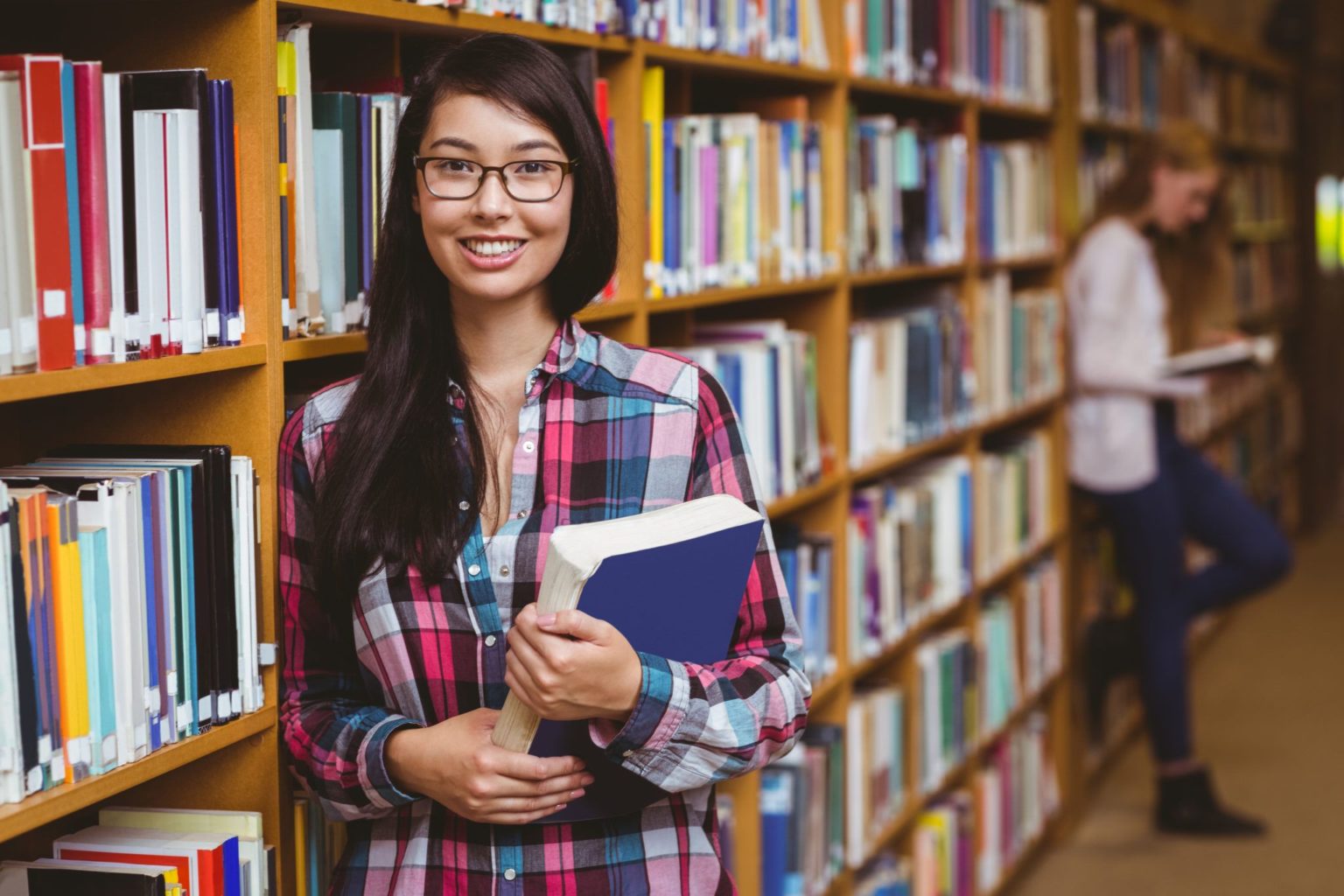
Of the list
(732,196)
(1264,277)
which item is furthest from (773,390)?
(1264,277)

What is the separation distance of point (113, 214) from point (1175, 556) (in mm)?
3365

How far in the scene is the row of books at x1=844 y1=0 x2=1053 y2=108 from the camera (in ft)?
9.36

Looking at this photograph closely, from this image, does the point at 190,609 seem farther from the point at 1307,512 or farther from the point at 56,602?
the point at 1307,512

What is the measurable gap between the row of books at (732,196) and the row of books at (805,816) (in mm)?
A: 788

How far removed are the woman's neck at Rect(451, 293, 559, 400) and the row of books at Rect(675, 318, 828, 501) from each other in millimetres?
825

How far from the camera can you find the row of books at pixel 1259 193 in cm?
642

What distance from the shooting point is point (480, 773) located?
1.34 metres

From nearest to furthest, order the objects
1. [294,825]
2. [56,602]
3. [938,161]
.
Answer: [56,602] < [294,825] < [938,161]

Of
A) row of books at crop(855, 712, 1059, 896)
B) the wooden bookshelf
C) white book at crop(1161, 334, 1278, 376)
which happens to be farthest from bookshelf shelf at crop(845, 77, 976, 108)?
row of books at crop(855, 712, 1059, 896)

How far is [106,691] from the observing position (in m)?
1.33

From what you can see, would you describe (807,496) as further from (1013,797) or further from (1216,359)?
(1216,359)

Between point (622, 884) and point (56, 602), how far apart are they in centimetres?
57

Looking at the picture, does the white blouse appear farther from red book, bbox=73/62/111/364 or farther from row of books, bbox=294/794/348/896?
red book, bbox=73/62/111/364

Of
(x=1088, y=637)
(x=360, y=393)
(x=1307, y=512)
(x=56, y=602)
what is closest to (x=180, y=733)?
(x=56, y=602)
